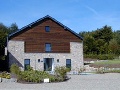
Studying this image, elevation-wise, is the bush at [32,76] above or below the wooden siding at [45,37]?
below

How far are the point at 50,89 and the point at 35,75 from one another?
5713mm

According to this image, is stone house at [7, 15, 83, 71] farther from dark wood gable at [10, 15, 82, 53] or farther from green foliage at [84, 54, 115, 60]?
green foliage at [84, 54, 115, 60]

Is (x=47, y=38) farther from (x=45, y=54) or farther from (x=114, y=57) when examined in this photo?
(x=114, y=57)

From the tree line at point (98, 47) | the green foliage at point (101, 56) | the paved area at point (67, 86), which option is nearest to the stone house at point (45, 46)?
the paved area at point (67, 86)

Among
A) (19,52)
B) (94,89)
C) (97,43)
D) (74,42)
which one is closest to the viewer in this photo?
(94,89)

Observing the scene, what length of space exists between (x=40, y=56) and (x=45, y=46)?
1749mm

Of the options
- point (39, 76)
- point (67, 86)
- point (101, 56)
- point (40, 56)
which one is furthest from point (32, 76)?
point (101, 56)

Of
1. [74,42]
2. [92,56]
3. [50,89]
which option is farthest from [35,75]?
[92,56]

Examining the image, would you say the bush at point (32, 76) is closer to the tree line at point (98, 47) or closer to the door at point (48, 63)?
the door at point (48, 63)

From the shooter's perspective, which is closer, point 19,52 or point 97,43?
point 19,52

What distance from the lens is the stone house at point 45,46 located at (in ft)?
132

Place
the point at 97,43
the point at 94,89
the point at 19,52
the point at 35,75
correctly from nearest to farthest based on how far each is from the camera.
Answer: the point at 94,89, the point at 35,75, the point at 19,52, the point at 97,43

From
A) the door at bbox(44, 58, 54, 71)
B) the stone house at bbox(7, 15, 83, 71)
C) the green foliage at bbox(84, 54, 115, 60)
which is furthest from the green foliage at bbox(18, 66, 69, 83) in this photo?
the green foliage at bbox(84, 54, 115, 60)

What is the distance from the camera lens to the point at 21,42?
4034cm
